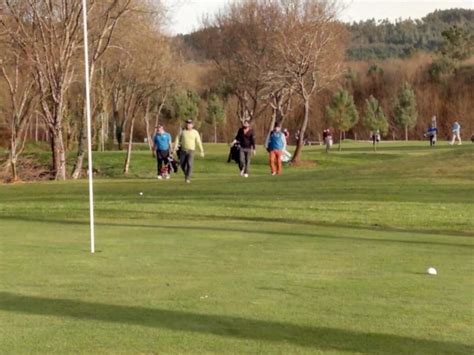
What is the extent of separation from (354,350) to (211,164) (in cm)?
4519

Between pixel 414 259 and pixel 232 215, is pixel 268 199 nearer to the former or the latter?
pixel 232 215

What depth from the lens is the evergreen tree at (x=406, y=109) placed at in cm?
9000

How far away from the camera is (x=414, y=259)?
11.4 m

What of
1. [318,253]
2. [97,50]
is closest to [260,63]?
[97,50]

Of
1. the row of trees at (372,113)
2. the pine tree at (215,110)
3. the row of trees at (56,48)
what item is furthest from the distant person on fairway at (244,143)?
the pine tree at (215,110)

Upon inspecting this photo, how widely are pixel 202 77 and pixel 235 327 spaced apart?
274 ft

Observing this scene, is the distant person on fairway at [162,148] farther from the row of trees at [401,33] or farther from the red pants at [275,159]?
the row of trees at [401,33]

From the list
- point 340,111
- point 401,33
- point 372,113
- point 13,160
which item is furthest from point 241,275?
point 401,33

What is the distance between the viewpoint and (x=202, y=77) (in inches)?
3526

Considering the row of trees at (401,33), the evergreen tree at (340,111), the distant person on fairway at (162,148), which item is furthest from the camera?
the row of trees at (401,33)

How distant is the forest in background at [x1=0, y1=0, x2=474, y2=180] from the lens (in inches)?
1566

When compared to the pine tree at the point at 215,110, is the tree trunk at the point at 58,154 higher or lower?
lower

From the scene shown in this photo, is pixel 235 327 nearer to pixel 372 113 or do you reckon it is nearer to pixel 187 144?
pixel 187 144

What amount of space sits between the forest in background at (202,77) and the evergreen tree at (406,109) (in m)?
0.20
